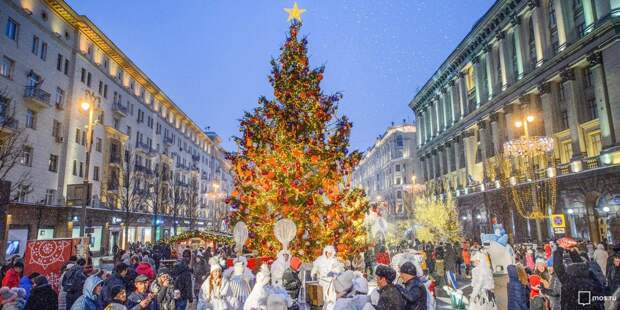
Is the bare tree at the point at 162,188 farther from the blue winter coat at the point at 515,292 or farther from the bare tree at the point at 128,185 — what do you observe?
the blue winter coat at the point at 515,292

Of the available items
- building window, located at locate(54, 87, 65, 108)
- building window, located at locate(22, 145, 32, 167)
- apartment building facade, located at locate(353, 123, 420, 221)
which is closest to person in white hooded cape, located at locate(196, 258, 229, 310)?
building window, located at locate(22, 145, 32, 167)

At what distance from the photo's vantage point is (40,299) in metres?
5.89

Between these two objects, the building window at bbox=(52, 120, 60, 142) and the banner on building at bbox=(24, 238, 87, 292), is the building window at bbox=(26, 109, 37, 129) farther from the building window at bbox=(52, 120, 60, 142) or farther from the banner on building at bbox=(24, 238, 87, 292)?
the banner on building at bbox=(24, 238, 87, 292)

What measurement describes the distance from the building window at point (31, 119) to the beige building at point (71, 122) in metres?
0.04

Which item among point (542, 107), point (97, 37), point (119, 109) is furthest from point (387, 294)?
point (119, 109)

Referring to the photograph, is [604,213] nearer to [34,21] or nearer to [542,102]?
[542,102]

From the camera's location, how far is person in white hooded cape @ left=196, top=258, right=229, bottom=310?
7105mm

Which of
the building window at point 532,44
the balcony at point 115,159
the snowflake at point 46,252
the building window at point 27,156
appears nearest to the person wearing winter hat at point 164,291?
the snowflake at point 46,252

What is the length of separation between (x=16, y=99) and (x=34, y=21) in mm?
6532

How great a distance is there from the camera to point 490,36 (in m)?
44.8

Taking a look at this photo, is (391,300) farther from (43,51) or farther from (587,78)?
(43,51)

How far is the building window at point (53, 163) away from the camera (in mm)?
32094

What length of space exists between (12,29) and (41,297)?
1178 inches

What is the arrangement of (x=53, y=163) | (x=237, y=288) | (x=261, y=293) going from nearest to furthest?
(x=261, y=293) → (x=237, y=288) → (x=53, y=163)
